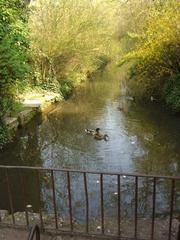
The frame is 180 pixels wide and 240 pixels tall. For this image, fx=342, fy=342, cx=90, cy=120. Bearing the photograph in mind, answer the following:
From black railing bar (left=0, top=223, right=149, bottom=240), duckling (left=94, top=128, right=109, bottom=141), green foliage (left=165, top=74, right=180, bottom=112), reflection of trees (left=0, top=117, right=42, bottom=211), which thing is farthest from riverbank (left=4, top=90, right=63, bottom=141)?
black railing bar (left=0, top=223, right=149, bottom=240)

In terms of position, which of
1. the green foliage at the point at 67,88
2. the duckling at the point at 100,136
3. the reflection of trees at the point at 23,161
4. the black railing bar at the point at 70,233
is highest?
the green foliage at the point at 67,88

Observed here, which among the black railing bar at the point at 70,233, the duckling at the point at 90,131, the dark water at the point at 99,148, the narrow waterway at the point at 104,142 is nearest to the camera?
the black railing bar at the point at 70,233

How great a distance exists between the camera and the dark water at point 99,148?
27.2 ft

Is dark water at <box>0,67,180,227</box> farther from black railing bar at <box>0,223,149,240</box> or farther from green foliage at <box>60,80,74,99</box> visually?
black railing bar at <box>0,223,149,240</box>

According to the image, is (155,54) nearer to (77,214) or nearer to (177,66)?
(177,66)

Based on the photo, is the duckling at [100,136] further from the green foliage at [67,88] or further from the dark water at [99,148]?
the green foliage at [67,88]

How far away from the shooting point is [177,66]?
15.9 meters

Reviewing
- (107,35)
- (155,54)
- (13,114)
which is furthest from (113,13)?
(13,114)

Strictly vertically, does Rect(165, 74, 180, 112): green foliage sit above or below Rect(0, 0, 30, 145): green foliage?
below

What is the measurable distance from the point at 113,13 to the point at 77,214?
2346 centimetres

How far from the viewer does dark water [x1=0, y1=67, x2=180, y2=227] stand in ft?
27.2

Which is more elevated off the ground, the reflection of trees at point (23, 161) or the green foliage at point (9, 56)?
the green foliage at point (9, 56)

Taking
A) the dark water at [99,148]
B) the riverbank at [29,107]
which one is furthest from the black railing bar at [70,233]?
the riverbank at [29,107]

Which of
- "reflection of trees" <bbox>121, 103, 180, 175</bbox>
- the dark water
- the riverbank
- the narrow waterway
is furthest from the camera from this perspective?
the riverbank
